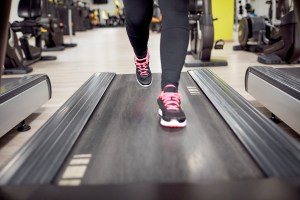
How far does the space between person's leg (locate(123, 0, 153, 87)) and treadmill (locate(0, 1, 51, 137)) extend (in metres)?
0.59

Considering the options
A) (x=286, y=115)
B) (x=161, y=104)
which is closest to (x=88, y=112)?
(x=161, y=104)

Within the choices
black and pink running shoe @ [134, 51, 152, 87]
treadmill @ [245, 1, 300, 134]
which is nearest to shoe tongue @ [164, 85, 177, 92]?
treadmill @ [245, 1, 300, 134]

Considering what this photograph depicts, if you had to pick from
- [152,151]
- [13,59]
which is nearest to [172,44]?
[152,151]

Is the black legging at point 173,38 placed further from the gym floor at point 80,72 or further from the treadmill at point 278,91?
the gym floor at point 80,72

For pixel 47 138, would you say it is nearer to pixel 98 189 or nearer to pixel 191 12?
pixel 98 189

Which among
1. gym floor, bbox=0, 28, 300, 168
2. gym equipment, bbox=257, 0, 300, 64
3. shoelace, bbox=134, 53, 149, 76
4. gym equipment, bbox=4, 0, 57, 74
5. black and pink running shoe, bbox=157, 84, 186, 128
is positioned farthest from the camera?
gym equipment, bbox=4, 0, 57, 74

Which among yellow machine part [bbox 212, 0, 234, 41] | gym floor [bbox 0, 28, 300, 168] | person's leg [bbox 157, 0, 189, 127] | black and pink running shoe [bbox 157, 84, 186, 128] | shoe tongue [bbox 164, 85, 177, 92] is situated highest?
yellow machine part [bbox 212, 0, 234, 41]

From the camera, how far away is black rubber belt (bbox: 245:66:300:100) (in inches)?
55.8

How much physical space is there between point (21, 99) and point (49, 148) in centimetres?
74

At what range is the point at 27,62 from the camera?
12.4ft

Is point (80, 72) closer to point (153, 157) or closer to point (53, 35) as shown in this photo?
point (53, 35)

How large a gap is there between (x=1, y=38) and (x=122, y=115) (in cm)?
72

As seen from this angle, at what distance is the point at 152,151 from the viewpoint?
944mm

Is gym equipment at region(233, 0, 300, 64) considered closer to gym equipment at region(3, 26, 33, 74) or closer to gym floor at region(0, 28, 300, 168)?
gym floor at region(0, 28, 300, 168)
